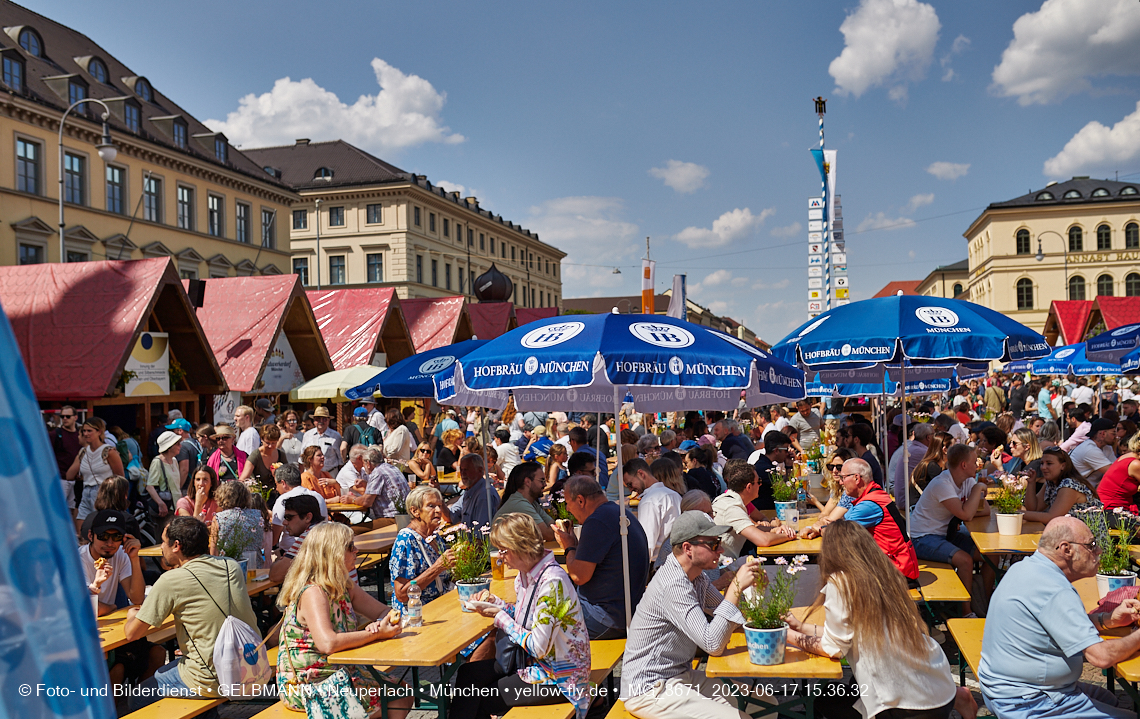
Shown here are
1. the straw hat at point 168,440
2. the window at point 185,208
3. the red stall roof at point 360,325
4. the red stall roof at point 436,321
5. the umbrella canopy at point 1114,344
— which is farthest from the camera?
the window at point 185,208

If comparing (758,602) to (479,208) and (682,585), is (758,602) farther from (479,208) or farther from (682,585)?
(479,208)

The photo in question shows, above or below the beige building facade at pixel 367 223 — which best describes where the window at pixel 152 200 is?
below

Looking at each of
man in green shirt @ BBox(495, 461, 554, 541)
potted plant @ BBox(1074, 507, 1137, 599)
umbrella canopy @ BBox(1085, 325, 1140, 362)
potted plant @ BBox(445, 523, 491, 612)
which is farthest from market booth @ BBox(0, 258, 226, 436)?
umbrella canopy @ BBox(1085, 325, 1140, 362)

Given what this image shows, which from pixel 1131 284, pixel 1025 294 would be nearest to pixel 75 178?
pixel 1025 294

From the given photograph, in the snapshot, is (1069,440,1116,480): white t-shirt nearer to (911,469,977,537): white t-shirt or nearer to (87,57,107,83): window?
(911,469,977,537): white t-shirt

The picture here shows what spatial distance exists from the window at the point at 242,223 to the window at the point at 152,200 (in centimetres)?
595

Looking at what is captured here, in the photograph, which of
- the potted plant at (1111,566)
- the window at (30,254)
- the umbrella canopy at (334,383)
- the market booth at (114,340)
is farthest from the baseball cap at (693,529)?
the window at (30,254)

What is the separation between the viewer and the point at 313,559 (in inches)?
180

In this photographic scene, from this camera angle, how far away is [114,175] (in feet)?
124

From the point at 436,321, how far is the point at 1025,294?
69968mm

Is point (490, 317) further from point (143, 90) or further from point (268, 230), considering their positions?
point (143, 90)

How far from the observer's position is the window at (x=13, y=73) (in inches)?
1268

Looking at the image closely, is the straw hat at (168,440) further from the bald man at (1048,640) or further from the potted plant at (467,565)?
the bald man at (1048,640)

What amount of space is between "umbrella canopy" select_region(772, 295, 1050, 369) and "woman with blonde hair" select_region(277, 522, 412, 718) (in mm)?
4681
